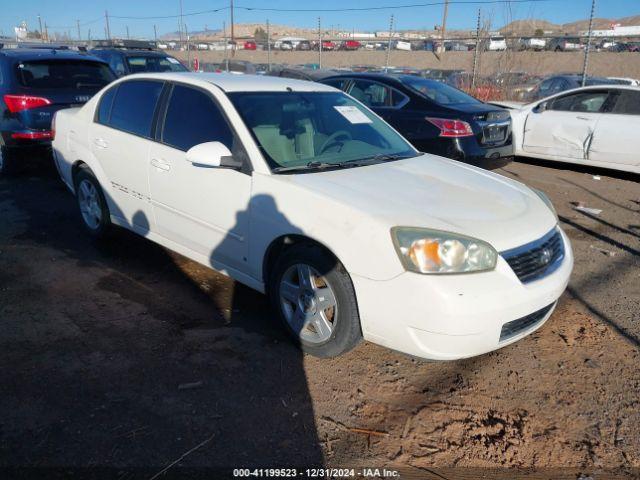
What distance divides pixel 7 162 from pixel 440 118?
5.86 m

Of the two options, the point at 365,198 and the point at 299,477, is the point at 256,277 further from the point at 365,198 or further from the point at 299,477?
the point at 299,477

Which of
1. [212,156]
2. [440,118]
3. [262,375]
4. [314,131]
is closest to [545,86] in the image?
[440,118]

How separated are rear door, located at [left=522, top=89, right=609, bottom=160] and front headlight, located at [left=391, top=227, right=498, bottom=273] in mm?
6949

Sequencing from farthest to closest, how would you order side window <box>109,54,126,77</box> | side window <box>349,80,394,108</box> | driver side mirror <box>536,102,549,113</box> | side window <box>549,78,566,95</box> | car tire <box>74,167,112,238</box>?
side window <box>549,78,566,95</box>, side window <box>109,54,126,77</box>, driver side mirror <box>536,102,549,113</box>, side window <box>349,80,394,108</box>, car tire <box>74,167,112,238</box>

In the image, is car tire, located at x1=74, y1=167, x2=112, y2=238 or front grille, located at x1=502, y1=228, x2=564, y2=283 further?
car tire, located at x1=74, y1=167, x2=112, y2=238

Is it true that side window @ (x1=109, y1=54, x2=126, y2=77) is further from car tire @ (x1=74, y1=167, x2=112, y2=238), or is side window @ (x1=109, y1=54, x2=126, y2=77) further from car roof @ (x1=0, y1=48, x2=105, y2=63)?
car tire @ (x1=74, y1=167, x2=112, y2=238)

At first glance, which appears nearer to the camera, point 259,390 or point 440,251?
point 440,251

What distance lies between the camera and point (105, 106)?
16.3ft

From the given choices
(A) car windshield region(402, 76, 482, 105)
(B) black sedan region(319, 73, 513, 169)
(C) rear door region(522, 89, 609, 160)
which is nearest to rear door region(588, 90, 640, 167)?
(C) rear door region(522, 89, 609, 160)

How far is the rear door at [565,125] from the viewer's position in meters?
8.82

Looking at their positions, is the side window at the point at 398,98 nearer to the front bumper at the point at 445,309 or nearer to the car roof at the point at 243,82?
the car roof at the point at 243,82

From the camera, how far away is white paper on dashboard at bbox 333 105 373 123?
14.4 feet

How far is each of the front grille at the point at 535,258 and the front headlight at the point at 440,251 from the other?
16 centimetres

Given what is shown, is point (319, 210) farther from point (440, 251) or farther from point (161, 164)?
point (161, 164)
